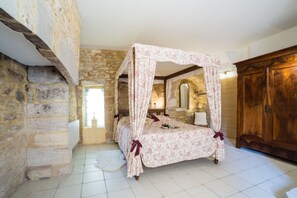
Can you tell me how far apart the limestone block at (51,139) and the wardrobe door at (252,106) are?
3781 millimetres

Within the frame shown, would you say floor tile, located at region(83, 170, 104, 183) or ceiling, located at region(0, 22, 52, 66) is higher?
ceiling, located at region(0, 22, 52, 66)

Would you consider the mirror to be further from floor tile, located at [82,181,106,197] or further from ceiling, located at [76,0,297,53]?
floor tile, located at [82,181,106,197]

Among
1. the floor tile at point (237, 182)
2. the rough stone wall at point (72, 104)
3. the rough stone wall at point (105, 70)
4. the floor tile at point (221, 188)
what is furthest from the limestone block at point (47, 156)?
the floor tile at point (237, 182)

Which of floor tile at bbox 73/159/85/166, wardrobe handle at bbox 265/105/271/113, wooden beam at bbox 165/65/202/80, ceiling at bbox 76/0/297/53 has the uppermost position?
ceiling at bbox 76/0/297/53

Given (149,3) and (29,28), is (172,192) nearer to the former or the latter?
(29,28)

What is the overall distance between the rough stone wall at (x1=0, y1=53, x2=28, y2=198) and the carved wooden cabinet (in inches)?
170

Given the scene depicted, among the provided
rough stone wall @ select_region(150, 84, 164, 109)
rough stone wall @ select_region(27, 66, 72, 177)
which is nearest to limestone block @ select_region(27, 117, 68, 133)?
rough stone wall @ select_region(27, 66, 72, 177)

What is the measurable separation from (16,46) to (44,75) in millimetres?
929

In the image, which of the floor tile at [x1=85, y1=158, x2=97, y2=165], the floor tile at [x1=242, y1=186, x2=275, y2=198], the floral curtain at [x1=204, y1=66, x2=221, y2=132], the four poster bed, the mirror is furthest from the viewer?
the mirror

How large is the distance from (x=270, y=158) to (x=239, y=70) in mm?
2020

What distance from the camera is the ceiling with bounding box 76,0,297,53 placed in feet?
7.52

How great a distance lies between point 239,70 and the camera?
3.48 meters

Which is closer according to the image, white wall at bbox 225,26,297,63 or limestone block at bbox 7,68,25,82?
limestone block at bbox 7,68,25,82

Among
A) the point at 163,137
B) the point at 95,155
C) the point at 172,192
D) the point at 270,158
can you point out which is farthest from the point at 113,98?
the point at 270,158
